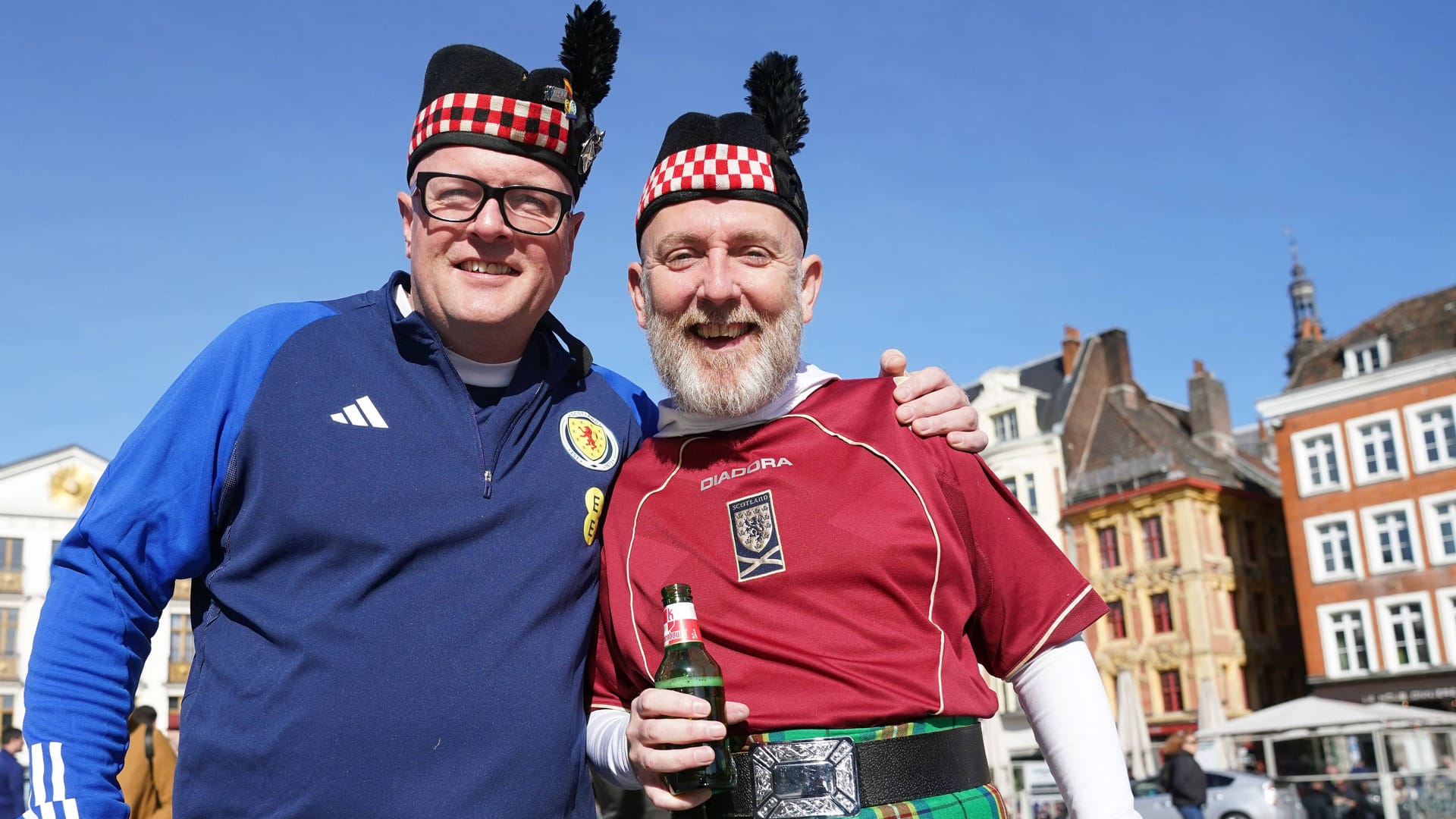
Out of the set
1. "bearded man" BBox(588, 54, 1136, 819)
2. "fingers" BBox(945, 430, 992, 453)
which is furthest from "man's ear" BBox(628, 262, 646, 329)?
"fingers" BBox(945, 430, 992, 453)

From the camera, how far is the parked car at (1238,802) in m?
18.8

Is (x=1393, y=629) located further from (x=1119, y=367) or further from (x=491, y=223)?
(x=491, y=223)

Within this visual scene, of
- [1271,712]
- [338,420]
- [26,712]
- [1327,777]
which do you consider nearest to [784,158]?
[338,420]

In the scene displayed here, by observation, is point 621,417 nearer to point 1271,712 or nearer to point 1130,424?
point 1271,712

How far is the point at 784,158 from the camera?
332 centimetres

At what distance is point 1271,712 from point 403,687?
24051mm

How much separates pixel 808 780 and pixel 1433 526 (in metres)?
35.0

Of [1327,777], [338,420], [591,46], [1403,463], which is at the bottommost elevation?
[1327,777]

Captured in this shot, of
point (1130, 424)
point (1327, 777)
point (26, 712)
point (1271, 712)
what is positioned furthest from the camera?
point (1130, 424)

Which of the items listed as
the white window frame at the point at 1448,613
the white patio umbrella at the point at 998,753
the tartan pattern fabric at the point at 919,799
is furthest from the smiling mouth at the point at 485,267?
the white window frame at the point at 1448,613

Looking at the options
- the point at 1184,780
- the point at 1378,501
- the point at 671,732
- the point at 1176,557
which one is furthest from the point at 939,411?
the point at 1176,557

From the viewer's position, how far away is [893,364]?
3.38 m

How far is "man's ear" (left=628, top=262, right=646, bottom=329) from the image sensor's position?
339cm

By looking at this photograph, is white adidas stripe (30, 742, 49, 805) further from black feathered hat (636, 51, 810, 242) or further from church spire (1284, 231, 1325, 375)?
church spire (1284, 231, 1325, 375)
